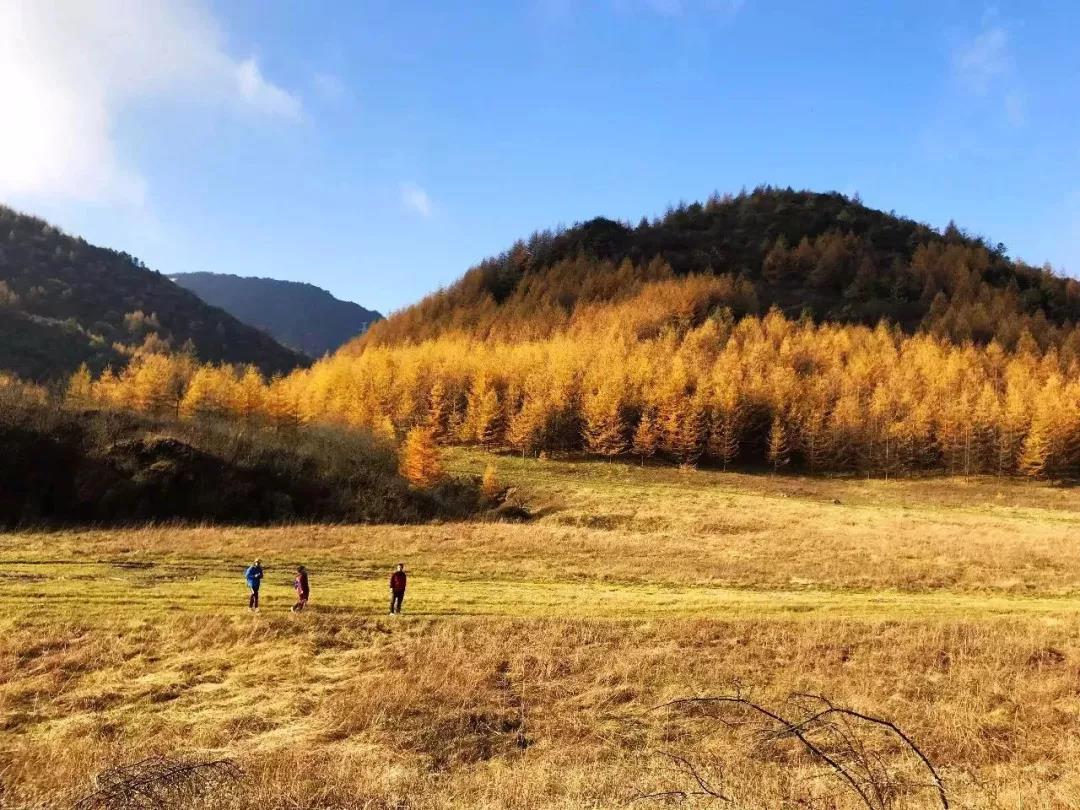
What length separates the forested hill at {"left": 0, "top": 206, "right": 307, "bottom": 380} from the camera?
410 feet

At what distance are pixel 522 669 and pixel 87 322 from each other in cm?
19414

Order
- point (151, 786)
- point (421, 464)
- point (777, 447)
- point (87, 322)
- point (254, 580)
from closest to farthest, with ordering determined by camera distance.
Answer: point (151, 786) < point (254, 580) < point (421, 464) < point (777, 447) < point (87, 322)

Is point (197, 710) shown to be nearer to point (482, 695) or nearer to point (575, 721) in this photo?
point (482, 695)

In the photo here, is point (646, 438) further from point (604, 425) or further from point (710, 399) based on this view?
point (710, 399)

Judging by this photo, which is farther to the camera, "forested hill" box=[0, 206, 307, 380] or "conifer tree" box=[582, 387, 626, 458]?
"forested hill" box=[0, 206, 307, 380]

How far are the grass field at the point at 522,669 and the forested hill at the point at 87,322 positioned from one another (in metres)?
121

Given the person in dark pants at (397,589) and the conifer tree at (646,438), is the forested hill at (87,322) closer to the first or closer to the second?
the conifer tree at (646,438)

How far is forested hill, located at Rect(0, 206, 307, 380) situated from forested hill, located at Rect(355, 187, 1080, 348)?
180 ft

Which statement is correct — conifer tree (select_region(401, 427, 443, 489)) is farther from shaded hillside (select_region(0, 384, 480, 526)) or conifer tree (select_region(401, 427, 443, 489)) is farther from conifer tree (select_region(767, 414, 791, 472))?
conifer tree (select_region(767, 414, 791, 472))

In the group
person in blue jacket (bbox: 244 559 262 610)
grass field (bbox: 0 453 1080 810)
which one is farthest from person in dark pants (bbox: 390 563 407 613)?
person in blue jacket (bbox: 244 559 262 610)

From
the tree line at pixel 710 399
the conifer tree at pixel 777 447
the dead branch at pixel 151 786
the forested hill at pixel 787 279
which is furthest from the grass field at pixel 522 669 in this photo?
the forested hill at pixel 787 279

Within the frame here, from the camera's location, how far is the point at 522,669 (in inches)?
550

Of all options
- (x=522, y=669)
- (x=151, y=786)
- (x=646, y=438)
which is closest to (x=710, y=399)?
(x=646, y=438)

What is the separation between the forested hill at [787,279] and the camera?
446 feet
